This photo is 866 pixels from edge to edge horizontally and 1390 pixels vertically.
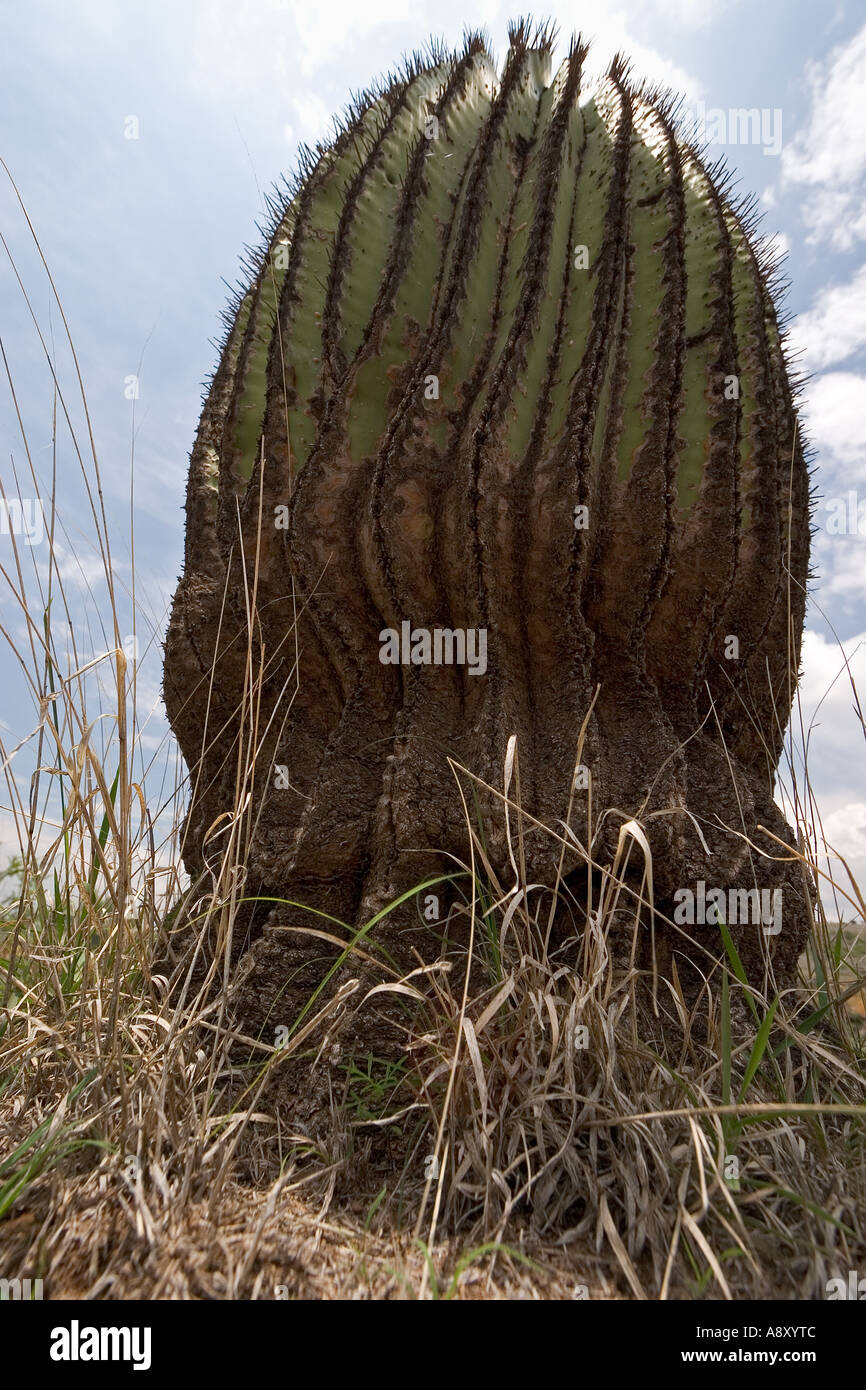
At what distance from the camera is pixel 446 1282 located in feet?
3.50

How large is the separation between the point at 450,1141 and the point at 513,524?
3.93ft

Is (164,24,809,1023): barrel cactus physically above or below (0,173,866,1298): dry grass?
above

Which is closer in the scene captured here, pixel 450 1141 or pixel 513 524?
pixel 450 1141

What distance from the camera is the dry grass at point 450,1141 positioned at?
108 centimetres

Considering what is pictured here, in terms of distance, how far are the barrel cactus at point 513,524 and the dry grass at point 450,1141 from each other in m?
0.17

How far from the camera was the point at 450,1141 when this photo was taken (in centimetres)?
122

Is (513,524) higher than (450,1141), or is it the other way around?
(513,524)

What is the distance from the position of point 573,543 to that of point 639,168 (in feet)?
3.28

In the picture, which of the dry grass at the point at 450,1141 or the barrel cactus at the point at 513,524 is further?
the barrel cactus at the point at 513,524

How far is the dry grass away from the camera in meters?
1.08

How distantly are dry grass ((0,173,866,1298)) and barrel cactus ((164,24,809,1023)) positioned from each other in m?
0.17

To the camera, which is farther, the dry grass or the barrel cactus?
the barrel cactus
